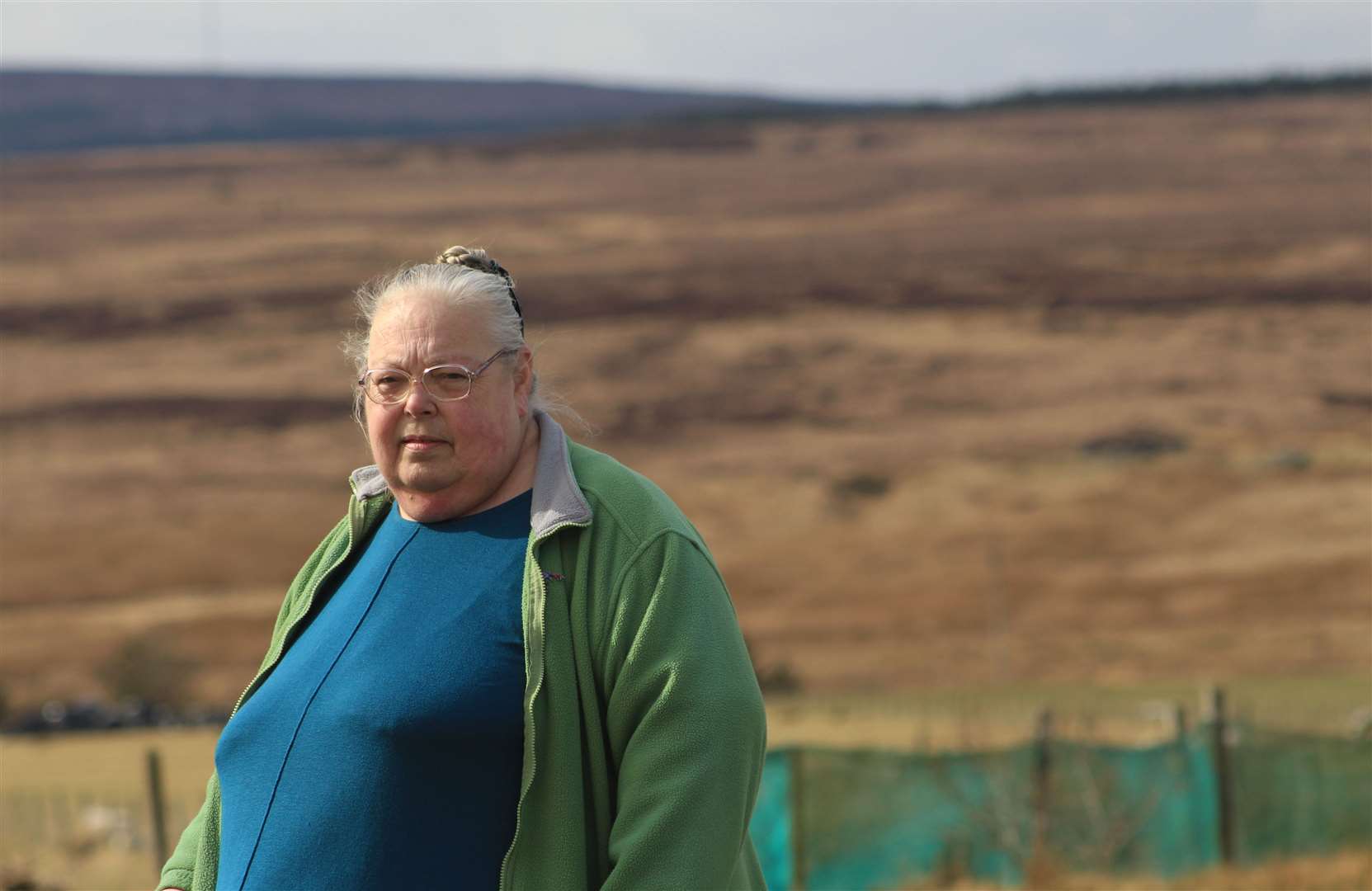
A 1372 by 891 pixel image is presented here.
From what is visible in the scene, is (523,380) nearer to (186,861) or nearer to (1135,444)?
(186,861)

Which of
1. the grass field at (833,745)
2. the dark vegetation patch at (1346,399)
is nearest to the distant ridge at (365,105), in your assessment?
the dark vegetation patch at (1346,399)

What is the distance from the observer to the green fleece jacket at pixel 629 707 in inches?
85.0

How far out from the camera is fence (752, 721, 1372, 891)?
7910 millimetres

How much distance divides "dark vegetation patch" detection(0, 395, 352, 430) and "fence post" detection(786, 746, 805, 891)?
35.0 meters

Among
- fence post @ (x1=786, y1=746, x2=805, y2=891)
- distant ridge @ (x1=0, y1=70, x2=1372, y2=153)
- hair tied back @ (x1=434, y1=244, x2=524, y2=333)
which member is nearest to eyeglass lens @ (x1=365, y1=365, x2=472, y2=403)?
hair tied back @ (x1=434, y1=244, x2=524, y2=333)

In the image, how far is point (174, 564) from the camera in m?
34.2

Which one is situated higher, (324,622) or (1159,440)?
(324,622)

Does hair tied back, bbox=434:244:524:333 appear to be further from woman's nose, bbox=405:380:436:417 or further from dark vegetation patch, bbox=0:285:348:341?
dark vegetation patch, bbox=0:285:348:341

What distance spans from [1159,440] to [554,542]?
123ft

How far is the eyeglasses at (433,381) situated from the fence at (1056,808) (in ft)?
18.6

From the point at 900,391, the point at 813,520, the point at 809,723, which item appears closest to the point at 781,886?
the point at 809,723

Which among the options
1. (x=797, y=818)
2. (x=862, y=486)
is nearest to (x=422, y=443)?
(x=797, y=818)

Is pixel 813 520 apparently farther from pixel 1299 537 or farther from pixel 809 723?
pixel 809 723

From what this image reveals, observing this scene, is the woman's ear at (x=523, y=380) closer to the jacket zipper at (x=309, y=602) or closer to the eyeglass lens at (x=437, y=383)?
the eyeglass lens at (x=437, y=383)
